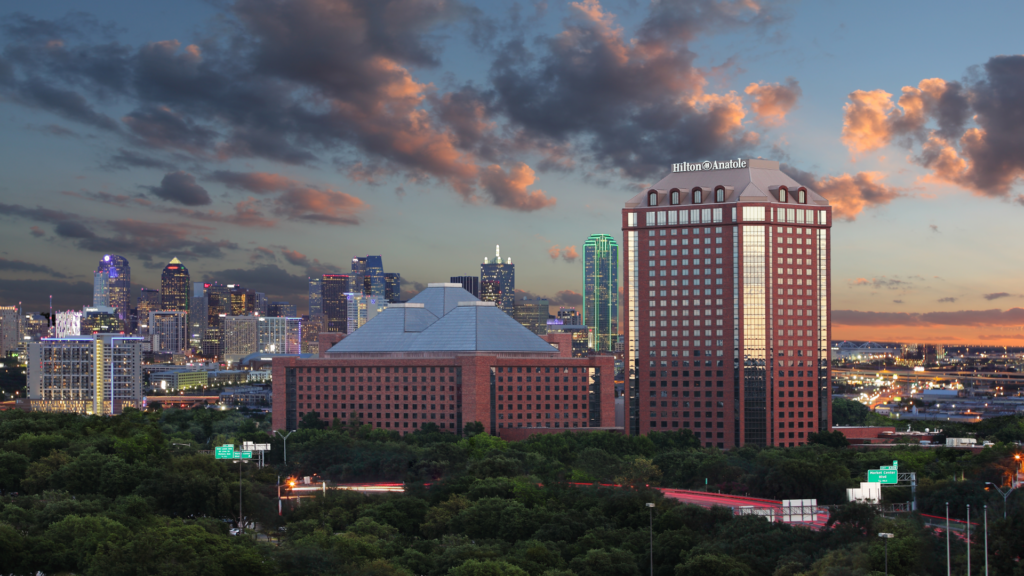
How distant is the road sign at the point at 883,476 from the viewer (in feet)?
356

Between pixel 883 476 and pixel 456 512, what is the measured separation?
43473 mm

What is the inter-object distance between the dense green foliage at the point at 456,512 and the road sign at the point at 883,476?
5.69 metres

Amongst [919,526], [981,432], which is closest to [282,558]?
[919,526]

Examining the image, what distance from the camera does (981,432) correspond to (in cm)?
19600

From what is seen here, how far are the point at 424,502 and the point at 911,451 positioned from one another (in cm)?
8170

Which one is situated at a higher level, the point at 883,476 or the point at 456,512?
the point at 883,476

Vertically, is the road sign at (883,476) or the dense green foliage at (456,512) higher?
the road sign at (883,476)

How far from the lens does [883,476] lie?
110312mm

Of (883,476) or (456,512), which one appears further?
(456,512)

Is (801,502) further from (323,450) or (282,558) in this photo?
(323,450)

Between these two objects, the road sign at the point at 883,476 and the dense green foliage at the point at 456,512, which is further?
the road sign at the point at 883,476

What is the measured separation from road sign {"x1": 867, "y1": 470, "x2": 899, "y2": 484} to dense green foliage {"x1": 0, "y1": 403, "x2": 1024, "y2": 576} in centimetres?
569

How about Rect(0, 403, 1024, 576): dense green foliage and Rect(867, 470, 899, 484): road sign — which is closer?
Rect(0, 403, 1024, 576): dense green foliage

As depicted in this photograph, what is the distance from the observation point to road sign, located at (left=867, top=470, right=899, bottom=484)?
109 m
